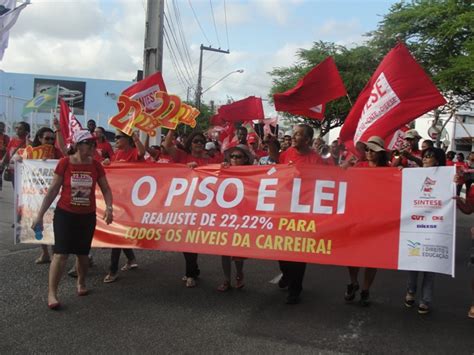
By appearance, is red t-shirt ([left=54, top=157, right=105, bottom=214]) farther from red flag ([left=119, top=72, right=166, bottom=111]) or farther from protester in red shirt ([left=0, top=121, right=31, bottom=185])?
protester in red shirt ([left=0, top=121, right=31, bottom=185])

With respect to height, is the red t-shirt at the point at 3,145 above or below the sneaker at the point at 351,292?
above

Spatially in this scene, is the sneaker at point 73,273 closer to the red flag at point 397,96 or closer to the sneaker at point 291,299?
the sneaker at point 291,299

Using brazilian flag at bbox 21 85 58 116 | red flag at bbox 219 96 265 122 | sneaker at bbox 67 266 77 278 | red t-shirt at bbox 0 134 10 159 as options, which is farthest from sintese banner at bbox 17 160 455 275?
red flag at bbox 219 96 265 122

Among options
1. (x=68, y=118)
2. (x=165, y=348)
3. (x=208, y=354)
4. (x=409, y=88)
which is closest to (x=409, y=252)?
(x=409, y=88)

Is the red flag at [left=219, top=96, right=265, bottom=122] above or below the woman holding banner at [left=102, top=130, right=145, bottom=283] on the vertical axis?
above

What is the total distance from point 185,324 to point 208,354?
0.61 m

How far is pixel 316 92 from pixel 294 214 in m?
2.40

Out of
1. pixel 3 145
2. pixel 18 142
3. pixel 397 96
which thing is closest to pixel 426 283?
pixel 397 96

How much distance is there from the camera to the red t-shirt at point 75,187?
183 inches

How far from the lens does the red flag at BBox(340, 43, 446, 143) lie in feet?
16.2

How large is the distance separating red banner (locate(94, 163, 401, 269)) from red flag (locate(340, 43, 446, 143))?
0.56 meters

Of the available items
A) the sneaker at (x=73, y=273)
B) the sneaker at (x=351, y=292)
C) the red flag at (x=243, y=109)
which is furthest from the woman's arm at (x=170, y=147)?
the red flag at (x=243, y=109)

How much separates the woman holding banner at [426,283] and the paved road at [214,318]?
111mm

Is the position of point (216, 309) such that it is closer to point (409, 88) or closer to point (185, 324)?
point (185, 324)
